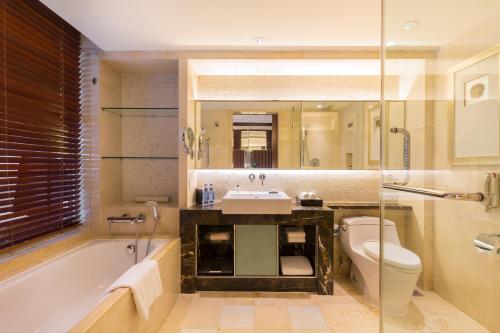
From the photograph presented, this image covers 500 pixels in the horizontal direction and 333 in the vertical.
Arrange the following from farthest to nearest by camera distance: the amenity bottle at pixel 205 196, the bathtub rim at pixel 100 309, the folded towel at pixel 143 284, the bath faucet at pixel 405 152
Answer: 1. the amenity bottle at pixel 205 196
2. the bath faucet at pixel 405 152
3. the folded towel at pixel 143 284
4. the bathtub rim at pixel 100 309

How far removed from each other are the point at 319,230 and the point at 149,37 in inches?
91.2

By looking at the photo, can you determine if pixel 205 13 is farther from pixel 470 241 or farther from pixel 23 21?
pixel 470 241

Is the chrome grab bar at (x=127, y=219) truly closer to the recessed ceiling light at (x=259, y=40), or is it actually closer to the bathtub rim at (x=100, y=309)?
the bathtub rim at (x=100, y=309)

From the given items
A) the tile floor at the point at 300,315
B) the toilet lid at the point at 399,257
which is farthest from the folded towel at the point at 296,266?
the toilet lid at the point at 399,257

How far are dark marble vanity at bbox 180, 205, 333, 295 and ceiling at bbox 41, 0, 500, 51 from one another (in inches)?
60.9

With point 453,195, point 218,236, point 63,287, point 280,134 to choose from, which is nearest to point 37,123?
point 63,287

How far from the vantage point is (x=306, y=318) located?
1.84 meters

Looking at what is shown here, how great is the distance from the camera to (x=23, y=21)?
164 centimetres

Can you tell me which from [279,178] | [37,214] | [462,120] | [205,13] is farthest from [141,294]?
[462,120]

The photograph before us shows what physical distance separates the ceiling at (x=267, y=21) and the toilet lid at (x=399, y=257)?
159 cm

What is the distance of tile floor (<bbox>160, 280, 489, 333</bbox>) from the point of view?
1625 millimetres

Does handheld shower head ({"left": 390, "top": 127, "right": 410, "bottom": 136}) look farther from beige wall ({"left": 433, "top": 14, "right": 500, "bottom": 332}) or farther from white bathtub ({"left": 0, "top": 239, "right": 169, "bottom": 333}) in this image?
white bathtub ({"left": 0, "top": 239, "right": 169, "bottom": 333})

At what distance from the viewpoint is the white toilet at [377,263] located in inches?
65.8

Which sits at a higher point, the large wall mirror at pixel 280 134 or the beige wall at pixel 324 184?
the large wall mirror at pixel 280 134
